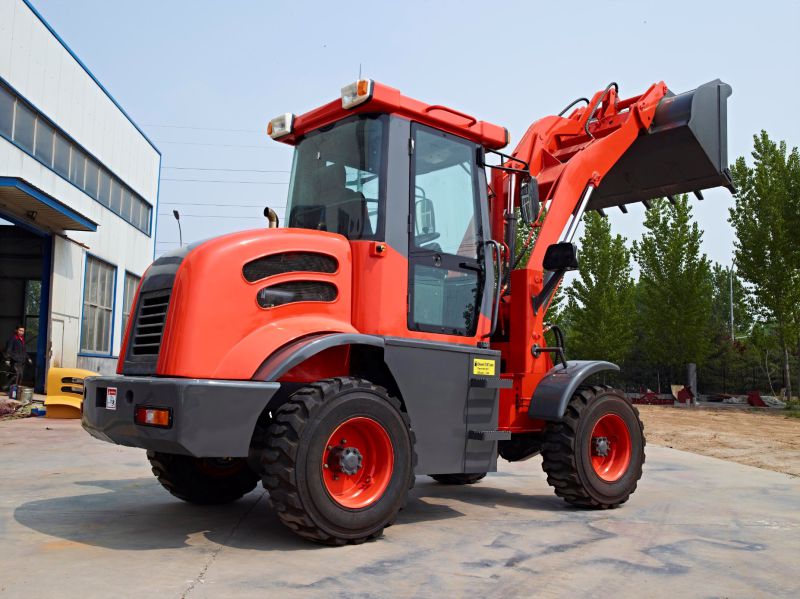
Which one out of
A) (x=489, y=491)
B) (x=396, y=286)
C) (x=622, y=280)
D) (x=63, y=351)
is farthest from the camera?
(x=622, y=280)

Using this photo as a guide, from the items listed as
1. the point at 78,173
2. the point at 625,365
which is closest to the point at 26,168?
the point at 78,173

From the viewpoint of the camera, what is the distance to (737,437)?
1474 cm

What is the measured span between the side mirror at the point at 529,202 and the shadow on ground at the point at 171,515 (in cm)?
250

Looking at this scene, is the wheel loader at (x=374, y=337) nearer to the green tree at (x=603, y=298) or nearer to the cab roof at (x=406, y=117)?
the cab roof at (x=406, y=117)

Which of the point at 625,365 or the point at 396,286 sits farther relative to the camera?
the point at 625,365

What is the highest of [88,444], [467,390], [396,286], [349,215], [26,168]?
[26,168]

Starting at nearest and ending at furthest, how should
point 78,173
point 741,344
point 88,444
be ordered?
1. point 88,444
2. point 78,173
3. point 741,344

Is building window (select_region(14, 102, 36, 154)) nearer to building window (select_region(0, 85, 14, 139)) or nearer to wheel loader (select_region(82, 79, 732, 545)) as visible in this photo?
building window (select_region(0, 85, 14, 139))

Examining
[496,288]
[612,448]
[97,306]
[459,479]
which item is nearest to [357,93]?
[496,288]

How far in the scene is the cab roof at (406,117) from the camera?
5582 mm

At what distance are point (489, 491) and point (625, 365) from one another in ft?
115

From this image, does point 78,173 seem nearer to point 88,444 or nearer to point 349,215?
point 88,444

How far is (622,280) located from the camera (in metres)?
35.7

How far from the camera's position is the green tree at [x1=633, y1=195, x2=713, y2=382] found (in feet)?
108
